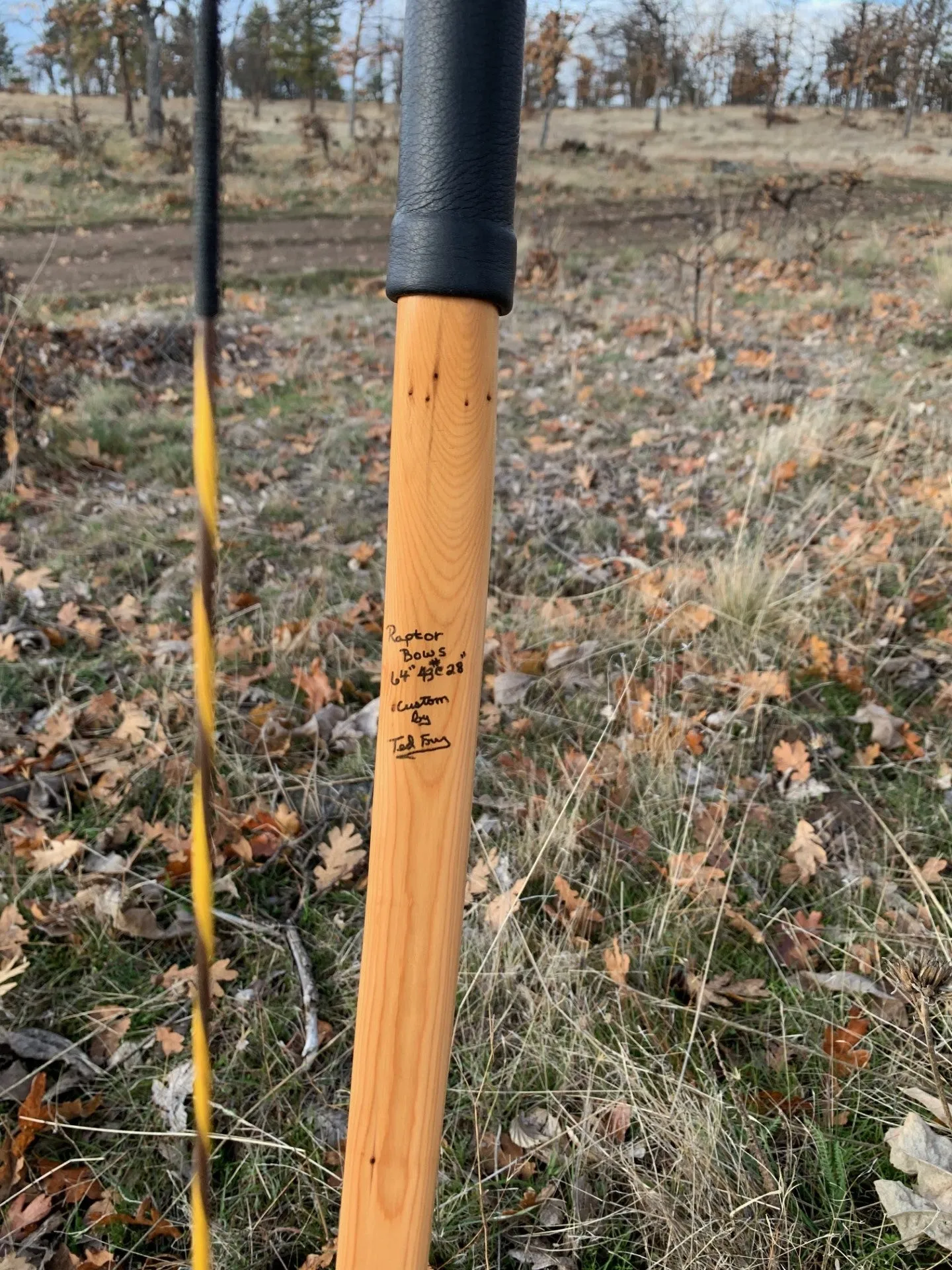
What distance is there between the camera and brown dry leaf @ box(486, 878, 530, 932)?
1951 mm

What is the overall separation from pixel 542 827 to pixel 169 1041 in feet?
3.14

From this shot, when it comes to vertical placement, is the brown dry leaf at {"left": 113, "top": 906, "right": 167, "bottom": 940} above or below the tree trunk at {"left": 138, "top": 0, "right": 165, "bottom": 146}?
below

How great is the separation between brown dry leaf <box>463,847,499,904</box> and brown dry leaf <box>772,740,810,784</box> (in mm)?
917

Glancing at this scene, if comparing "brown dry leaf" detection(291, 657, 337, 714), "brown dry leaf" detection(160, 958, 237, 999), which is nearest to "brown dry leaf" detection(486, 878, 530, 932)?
"brown dry leaf" detection(160, 958, 237, 999)

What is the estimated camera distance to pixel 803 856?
2199 millimetres

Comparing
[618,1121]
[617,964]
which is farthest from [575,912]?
[618,1121]

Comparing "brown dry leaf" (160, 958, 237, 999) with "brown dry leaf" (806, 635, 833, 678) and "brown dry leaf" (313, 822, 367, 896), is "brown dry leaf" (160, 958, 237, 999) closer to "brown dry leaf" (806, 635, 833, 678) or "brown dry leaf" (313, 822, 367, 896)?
"brown dry leaf" (313, 822, 367, 896)

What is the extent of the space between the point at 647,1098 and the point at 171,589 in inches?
106

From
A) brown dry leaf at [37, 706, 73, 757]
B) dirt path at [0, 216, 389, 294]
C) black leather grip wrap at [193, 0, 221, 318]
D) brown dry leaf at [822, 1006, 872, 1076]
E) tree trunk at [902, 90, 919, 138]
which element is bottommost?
brown dry leaf at [822, 1006, 872, 1076]

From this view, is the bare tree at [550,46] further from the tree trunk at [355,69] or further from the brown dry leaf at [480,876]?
the brown dry leaf at [480,876]

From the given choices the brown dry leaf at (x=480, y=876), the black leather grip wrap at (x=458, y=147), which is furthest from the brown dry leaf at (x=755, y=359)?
the black leather grip wrap at (x=458, y=147)

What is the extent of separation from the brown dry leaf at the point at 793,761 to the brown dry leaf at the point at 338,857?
1.23 metres

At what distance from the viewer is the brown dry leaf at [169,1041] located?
1794mm

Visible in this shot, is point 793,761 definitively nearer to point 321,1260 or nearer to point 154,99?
point 321,1260
